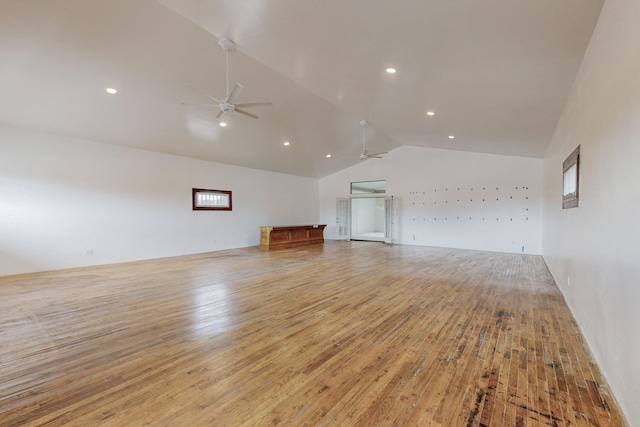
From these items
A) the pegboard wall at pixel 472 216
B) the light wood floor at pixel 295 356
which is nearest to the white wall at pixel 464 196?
the pegboard wall at pixel 472 216

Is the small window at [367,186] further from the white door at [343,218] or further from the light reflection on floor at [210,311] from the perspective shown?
Result: the light reflection on floor at [210,311]

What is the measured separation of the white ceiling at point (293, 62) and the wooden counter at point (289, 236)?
13.3 ft

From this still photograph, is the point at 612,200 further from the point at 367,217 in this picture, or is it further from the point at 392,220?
the point at 367,217

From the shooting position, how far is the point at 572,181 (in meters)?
3.41

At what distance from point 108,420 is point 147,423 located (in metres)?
0.25

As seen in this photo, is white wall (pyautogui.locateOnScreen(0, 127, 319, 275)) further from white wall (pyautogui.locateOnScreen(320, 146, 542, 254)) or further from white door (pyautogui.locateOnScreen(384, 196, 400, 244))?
white wall (pyautogui.locateOnScreen(320, 146, 542, 254))

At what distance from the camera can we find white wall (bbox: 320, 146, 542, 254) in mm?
8422

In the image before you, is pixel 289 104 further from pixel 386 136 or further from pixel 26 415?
pixel 26 415

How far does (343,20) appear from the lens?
9.04 ft

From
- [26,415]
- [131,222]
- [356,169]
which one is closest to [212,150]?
[131,222]

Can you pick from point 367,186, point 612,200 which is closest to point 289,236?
point 367,186

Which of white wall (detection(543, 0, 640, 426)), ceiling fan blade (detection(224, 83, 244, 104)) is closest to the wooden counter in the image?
ceiling fan blade (detection(224, 83, 244, 104))

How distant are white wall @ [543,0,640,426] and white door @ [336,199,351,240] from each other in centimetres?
961

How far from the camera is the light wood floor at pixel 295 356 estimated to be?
5.76 ft
